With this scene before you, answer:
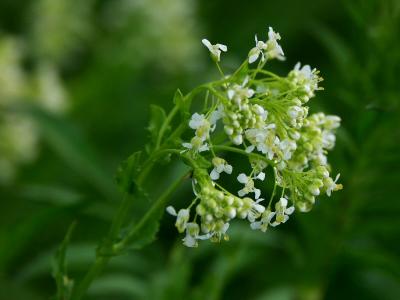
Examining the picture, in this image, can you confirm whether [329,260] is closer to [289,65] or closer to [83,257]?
[83,257]

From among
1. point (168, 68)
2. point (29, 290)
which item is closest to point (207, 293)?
point (29, 290)

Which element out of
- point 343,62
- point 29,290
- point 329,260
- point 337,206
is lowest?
point 29,290

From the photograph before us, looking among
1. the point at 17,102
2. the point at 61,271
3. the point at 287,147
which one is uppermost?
the point at 17,102

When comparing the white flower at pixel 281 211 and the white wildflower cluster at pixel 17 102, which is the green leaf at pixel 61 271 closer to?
the white flower at pixel 281 211

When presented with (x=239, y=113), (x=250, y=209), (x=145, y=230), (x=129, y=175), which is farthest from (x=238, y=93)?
(x=145, y=230)

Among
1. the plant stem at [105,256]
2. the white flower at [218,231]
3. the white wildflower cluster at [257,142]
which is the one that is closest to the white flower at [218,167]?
the white wildflower cluster at [257,142]

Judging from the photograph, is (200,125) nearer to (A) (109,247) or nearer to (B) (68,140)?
(A) (109,247)
